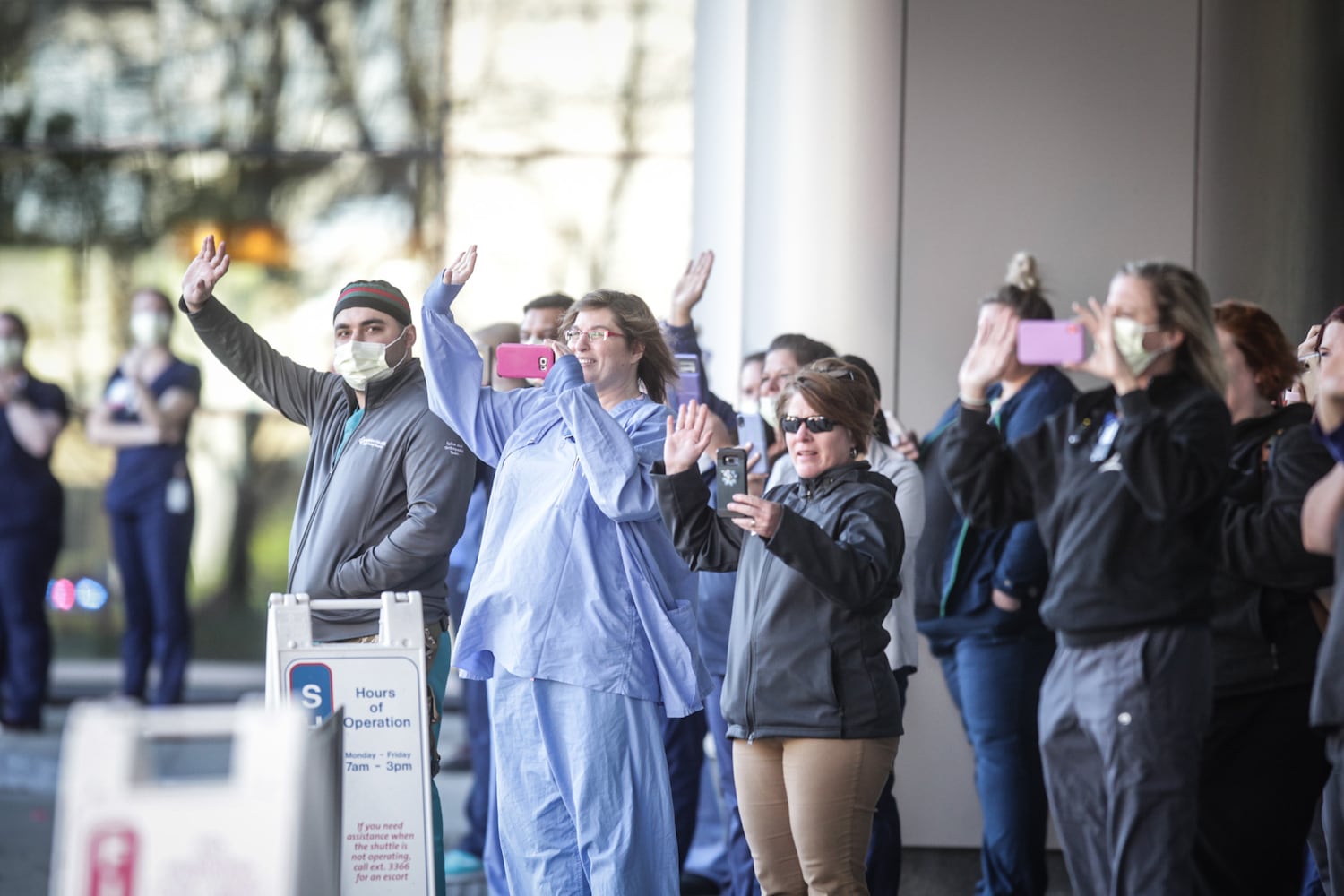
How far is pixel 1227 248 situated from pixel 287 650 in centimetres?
371

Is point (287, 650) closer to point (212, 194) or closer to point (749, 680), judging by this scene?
point (749, 680)

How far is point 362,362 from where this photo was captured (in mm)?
3797

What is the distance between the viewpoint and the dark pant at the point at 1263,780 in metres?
3.14

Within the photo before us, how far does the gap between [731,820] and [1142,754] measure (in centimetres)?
183

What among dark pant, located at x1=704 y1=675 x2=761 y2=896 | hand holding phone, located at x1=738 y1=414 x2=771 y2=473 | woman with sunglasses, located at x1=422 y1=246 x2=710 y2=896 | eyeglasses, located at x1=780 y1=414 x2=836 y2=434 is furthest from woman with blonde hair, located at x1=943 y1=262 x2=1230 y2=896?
hand holding phone, located at x1=738 y1=414 x2=771 y2=473

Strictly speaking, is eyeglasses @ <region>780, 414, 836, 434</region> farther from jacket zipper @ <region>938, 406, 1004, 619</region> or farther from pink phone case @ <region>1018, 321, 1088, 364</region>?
jacket zipper @ <region>938, 406, 1004, 619</region>

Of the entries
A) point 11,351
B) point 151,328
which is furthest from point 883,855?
point 11,351

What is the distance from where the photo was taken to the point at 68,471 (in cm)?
848

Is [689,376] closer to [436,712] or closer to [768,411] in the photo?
[768,411]

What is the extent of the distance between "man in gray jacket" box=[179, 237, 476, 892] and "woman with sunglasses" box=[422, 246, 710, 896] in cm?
18

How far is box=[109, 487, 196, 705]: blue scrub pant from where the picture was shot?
744 centimetres

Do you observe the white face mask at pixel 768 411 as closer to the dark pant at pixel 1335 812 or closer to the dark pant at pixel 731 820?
the dark pant at pixel 731 820

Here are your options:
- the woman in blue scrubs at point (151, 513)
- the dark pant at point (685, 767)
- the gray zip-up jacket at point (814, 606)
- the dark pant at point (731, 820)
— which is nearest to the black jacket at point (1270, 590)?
the gray zip-up jacket at point (814, 606)

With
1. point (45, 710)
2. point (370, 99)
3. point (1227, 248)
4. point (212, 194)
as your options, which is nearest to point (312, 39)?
point (370, 99)
